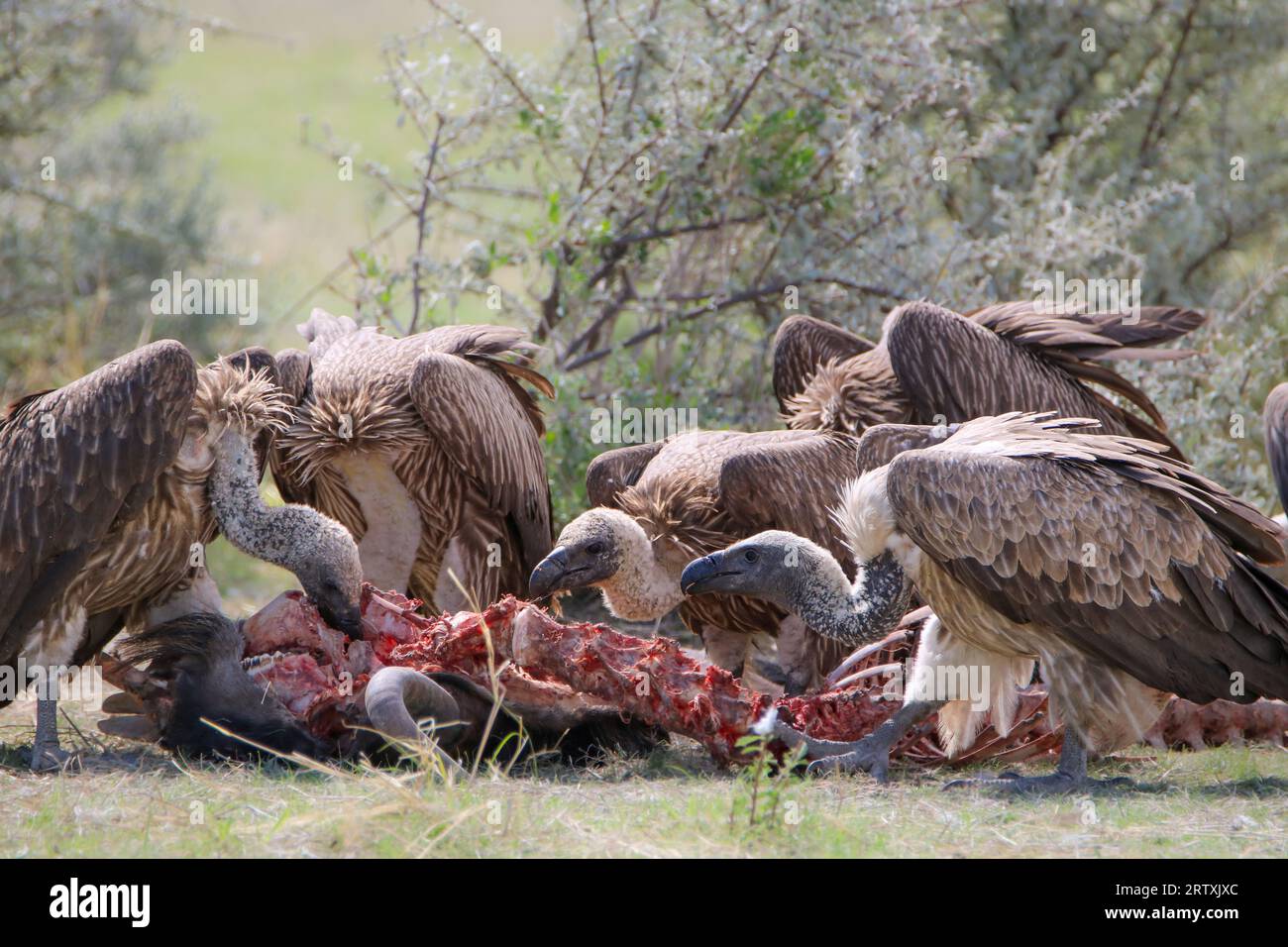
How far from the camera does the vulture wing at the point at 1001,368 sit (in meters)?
6.97

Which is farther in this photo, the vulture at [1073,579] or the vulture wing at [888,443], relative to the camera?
the vulture wing at [888,443]

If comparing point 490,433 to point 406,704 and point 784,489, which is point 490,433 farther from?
point 406,704

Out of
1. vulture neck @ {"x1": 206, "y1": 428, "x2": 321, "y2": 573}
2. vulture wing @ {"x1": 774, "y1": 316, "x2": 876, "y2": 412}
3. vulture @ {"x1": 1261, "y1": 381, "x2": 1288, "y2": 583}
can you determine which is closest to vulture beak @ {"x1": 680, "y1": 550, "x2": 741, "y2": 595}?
vulture neck @ {"x1": 206, "y1": 428, "x2": 321, "y2": 573}

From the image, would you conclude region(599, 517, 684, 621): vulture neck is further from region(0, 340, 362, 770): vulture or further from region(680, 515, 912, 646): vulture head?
region(0, 340, 362, 770): vulture

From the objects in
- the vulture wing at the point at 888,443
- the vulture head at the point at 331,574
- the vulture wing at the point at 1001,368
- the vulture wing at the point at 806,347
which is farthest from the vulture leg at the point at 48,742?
the vulture wing at the point at 806,347

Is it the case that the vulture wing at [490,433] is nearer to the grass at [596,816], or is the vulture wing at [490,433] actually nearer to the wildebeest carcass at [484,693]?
the wildebeest carcass at [484,693]

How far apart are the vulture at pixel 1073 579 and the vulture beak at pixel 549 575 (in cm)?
130

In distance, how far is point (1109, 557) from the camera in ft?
17.2

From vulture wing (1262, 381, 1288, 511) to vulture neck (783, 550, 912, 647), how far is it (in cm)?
259

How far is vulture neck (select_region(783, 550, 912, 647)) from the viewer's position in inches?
221

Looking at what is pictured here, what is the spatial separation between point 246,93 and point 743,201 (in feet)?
70.0

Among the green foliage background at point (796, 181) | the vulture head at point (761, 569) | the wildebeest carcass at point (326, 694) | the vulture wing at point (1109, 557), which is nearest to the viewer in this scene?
the vulture wing at point (1109, 557)
